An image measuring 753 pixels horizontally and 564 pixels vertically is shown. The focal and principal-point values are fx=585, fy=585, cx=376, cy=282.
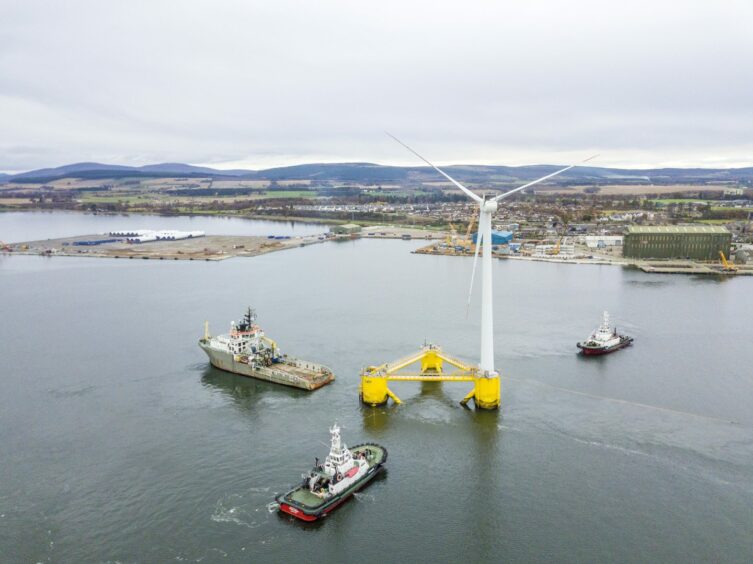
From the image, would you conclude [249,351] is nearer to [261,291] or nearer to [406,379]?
[406,379]

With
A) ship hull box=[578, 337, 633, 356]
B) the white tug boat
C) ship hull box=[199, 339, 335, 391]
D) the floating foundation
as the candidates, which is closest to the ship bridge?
the floating foundation

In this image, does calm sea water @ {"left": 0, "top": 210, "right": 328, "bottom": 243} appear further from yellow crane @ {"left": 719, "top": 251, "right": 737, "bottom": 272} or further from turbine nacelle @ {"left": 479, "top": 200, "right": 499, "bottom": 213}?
turbine nacelle @ {"left": 479, "top": 200, "right": 499, "bottom": 213}

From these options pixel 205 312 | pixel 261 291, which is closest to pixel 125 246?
pixel 261 291

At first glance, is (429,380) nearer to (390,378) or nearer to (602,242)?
(390,378)

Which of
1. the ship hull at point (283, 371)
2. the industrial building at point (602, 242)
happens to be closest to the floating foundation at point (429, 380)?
the ship hull at point (283, 371)

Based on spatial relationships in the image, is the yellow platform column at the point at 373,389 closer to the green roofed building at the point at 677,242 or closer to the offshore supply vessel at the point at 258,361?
the offshore supply vessel at the point at 258,361

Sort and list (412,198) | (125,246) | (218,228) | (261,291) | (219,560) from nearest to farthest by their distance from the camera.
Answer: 1. (219,560)
2. (261,291)
3. (125,246)
4. (218,228)
5. (412,198)
